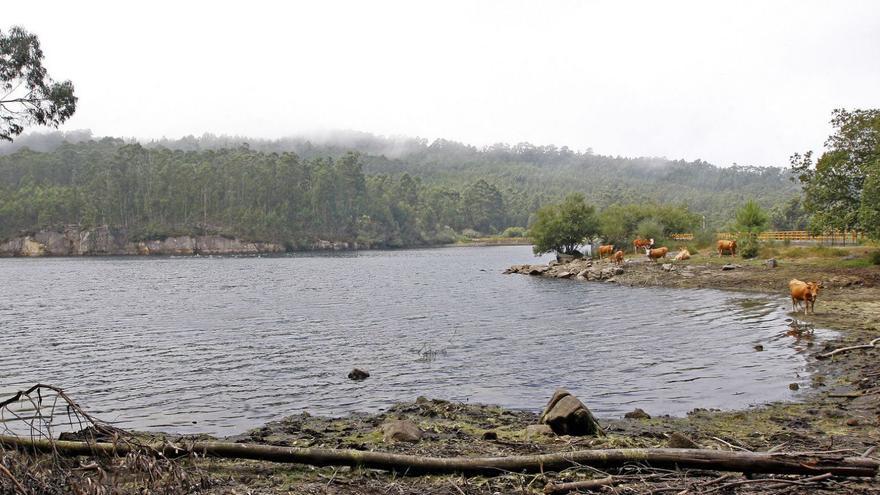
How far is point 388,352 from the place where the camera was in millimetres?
27828

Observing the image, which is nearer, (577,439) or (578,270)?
(577,439)

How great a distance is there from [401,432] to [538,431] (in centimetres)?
300

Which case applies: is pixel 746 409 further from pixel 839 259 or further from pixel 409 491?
pixel 839 259

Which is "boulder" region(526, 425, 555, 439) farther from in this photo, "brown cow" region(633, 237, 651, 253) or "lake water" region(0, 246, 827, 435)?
"brown cow" region(633, 237, 651, 253)

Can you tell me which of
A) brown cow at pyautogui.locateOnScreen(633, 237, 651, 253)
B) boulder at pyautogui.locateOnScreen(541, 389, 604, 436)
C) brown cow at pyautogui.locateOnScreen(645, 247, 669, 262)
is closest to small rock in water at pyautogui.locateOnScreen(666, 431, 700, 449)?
boulder at pyautogui.locateOnScreen(541, 389, 604, 436)

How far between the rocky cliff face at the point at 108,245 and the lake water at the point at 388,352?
440ft

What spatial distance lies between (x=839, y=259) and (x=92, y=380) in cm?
5600

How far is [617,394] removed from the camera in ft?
63.5

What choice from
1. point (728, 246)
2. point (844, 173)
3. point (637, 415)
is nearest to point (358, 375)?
point (637, 415)

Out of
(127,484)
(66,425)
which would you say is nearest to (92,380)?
(66,425)

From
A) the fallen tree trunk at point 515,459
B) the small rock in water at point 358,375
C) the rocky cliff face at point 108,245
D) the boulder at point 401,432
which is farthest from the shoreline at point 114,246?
the fallen tree trunk at point 515,459

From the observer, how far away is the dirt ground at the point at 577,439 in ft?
31.9

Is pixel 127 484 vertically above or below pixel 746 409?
above

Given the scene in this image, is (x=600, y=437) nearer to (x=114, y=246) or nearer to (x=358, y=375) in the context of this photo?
(x=358, y=375)
